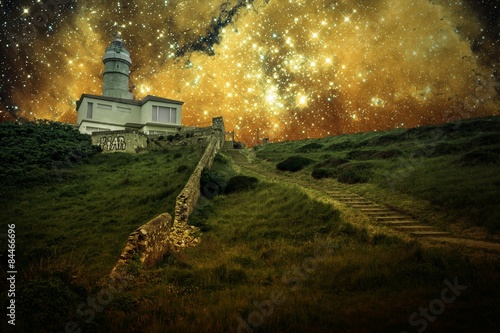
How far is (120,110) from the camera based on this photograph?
44094 mm

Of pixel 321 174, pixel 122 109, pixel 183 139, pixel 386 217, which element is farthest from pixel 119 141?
pixel 386 217

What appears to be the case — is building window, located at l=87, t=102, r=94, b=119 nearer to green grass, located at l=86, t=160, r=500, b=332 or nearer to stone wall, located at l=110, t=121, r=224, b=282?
stone wall, located at l=110, t=121, r=224, b=282

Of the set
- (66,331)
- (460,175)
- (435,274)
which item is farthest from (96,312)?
(460,175)

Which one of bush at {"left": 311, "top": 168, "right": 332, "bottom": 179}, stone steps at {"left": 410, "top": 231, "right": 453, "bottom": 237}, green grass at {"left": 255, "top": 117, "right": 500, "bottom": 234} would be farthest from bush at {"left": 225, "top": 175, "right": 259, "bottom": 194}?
stone steps at {"left": 410, "top": 231, "right": 453, "bottom": 237}

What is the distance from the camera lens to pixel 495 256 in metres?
8.45

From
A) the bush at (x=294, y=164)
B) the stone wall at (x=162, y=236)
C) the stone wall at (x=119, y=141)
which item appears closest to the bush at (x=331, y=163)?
the bush at (x=294, y=164)

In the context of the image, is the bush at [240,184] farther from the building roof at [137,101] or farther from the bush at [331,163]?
the building roof at [137,101]

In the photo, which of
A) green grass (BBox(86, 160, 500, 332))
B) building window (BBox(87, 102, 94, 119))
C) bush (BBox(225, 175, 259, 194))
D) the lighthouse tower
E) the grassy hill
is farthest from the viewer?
the lighthouse tower

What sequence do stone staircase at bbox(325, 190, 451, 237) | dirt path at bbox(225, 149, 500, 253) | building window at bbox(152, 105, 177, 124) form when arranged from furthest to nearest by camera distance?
building window at bbox(152, 105, 177, 124)
stone staircase at bbox(325, 190, 451, 237)
dirt path at bbox(225, 149, 500, 253)

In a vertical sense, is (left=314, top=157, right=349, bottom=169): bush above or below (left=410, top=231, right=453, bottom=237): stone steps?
above

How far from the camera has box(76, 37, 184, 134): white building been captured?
4150cm

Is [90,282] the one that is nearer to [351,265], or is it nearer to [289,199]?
[351,265]

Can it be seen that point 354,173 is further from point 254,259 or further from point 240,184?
point 254,259

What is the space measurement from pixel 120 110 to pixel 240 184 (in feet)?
103
